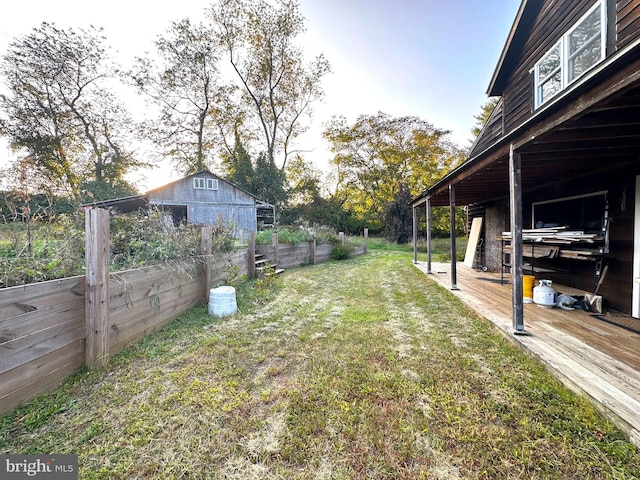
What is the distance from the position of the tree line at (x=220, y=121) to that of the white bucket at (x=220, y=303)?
14747 mm

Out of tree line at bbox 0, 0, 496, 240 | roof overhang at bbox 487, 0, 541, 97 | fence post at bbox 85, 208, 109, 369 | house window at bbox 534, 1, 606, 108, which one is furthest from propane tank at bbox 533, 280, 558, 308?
tree line at bbox 0, 0, 496, 240

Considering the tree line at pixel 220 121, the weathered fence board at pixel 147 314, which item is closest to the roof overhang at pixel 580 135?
the weathered fence board at pixel 147 314

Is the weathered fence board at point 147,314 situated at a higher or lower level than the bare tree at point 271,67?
lower

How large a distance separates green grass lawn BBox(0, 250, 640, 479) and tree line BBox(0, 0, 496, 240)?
15.3m

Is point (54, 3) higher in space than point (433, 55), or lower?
lower

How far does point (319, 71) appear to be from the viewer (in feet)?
66.9

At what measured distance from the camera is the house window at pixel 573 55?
3.71 meters

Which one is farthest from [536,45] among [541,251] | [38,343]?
[38,343]

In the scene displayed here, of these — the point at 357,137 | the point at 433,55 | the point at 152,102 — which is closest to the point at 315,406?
the point at 433,55

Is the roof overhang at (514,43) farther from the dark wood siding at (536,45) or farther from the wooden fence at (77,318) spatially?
the wooden fence at (77,318)

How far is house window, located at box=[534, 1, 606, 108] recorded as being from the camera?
371 cm

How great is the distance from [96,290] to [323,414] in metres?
2.25

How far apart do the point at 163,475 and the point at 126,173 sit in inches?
1029

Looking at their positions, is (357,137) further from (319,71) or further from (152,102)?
(152,102)
